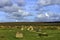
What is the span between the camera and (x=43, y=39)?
2511 cm

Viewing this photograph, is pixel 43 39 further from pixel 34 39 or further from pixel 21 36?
pixel 21 36

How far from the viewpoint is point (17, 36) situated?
1017 inches

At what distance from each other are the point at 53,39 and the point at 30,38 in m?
2.64

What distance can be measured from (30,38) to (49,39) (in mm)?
2189

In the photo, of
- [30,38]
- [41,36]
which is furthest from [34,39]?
[41,36]

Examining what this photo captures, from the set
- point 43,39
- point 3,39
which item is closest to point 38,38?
point 43,39

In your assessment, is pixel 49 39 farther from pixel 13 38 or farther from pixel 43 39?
pixel 13 38

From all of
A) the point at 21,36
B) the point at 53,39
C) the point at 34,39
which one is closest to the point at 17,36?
the point at 21,36

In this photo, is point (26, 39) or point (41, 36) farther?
point (41, 36)

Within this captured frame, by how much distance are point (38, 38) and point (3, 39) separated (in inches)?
162

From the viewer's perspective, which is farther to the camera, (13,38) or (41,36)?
(41,36)

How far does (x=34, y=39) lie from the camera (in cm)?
2484

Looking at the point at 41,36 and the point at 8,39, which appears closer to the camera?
the point at 8,39

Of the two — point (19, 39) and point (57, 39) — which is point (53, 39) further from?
point (19, 39)
